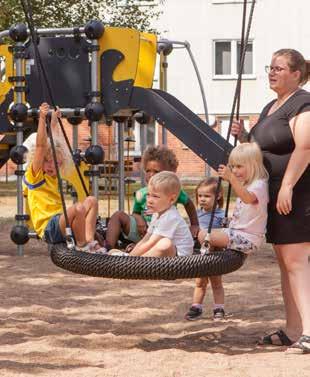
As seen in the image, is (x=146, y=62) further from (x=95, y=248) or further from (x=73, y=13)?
(x=73, y=13)

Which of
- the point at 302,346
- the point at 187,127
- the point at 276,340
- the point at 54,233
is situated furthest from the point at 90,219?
the point at 187,127

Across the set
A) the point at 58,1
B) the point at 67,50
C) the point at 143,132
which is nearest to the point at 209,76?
the point at 58,1

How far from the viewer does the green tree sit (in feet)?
78.3

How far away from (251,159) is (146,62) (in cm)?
503

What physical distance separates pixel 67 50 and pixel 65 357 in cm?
531

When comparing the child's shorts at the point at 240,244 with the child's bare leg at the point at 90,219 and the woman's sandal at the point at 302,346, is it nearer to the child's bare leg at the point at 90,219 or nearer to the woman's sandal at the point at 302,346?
the woman's sandal at the point at 302,346

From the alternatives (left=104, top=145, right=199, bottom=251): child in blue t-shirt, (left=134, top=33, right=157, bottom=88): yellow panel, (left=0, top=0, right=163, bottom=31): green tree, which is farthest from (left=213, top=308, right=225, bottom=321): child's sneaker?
(left=0, top=0, right=163, bottom=31): green tree

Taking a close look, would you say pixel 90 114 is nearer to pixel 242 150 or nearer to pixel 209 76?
pixel 242 150

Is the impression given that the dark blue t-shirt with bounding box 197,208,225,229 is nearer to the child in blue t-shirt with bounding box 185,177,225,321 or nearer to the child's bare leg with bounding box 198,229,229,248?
the child in blue t-shirt with bounding box 185,177,225,321

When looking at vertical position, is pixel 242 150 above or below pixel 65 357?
above

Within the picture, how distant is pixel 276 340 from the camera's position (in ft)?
17.8

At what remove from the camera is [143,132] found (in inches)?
496

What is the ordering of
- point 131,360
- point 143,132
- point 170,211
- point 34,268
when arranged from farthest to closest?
point 143,132, point 34,268, point 170,211, point 131,360

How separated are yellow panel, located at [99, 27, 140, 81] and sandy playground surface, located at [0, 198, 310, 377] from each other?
2.06m
